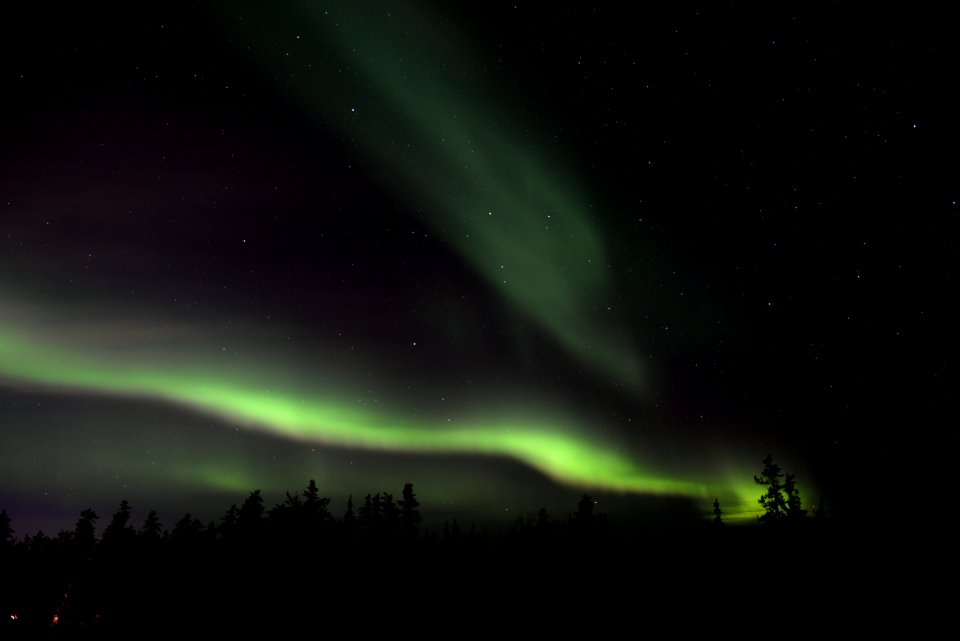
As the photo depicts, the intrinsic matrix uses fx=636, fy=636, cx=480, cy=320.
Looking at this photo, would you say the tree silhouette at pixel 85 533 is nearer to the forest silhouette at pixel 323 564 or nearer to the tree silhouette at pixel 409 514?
the forest silhouette at pixel 323 564

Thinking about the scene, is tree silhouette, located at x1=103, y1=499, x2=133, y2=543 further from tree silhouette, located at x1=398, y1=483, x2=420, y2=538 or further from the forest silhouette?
tree silhouette, located at x1=398, y1=483, x2=420, y2=538

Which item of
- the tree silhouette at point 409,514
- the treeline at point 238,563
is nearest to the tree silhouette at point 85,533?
the treeline at point 238,563

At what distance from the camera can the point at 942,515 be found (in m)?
36.8

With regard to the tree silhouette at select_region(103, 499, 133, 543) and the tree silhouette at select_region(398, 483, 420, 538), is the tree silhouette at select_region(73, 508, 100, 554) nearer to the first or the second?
the tree silhouette at select_region(103, 499, 133, 543)

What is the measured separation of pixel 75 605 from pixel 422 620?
2550cm

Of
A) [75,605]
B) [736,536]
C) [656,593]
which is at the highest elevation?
[736,536]

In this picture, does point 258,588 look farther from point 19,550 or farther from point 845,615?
point 845,615

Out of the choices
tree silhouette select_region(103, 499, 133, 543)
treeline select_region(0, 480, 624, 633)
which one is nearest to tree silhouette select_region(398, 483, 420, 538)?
treeline select_region(0, 480, 624, 633)

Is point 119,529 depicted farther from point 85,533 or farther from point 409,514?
point 409,514

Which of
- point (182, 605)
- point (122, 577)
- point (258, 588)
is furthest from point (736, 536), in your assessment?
point (122, 577)

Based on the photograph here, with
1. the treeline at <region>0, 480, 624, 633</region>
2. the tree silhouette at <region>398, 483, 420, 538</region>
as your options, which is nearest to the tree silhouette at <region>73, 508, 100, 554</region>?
the treeline at <region>0, 480, 624, 633</region>

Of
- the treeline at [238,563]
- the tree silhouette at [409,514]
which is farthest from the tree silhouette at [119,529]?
the tree silhouette at [409,514]

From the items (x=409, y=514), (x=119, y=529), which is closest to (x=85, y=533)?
(x=119, y=529)

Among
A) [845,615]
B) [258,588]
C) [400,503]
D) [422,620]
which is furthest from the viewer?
[400,503]
